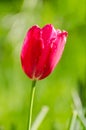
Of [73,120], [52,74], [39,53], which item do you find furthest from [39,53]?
[52,74]

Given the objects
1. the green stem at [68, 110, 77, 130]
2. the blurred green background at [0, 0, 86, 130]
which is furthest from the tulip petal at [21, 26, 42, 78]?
the blurred green background at [0, 0, 86, 130]

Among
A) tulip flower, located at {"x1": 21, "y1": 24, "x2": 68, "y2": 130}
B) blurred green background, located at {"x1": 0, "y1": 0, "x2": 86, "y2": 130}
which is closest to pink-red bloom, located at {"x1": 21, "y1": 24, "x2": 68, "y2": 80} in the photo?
tulip flower, located at {"x1": 21, "y1": 24, "x2": 68, "y2": 130}

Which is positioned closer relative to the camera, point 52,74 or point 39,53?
point 39,53

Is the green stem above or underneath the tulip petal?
underneath

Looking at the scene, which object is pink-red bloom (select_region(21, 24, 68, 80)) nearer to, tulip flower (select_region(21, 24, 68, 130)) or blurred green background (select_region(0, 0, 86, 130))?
tulip flower (select_region(21, 24, 68, 130))

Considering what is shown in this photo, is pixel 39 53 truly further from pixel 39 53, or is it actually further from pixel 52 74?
pixel 52 74

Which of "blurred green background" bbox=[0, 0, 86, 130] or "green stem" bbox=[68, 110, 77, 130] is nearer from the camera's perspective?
"green stem" bbox=[68, 110, 77, 130]
